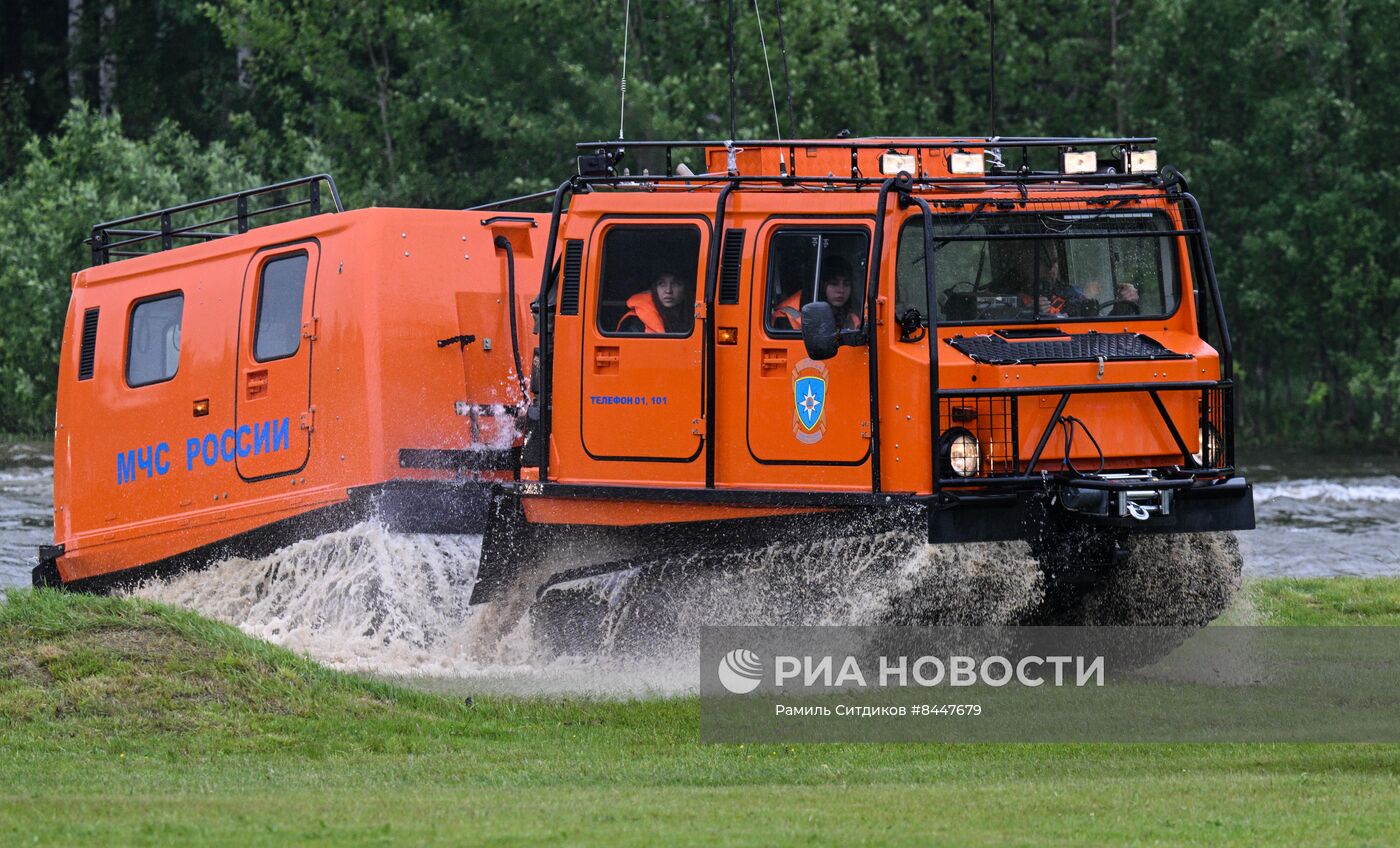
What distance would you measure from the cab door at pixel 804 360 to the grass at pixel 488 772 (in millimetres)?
1756

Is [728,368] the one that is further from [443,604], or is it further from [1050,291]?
[443,604]

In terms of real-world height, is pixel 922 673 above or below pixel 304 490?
below

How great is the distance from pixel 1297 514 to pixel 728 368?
1534cm

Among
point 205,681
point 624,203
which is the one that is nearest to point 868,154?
point 624,203

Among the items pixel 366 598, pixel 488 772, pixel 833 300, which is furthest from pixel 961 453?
pixel 366 598

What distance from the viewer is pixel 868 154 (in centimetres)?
1458

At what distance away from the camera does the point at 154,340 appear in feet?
51.4

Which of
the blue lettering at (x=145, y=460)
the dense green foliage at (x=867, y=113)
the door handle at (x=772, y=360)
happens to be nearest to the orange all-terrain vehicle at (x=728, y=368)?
the door handle at (x=772, y=360)

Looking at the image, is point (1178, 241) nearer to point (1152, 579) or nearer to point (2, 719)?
point (1152, 579)

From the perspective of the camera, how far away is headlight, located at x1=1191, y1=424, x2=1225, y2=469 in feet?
41.1

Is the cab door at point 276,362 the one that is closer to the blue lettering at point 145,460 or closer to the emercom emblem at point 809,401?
the blue lettering at point 145,460

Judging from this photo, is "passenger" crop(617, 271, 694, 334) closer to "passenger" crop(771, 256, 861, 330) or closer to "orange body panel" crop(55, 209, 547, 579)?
"passenger" crop(771, 256, 861, 330)

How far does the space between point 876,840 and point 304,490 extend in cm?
755

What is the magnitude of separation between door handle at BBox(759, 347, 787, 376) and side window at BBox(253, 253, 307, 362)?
3872 millimetres
